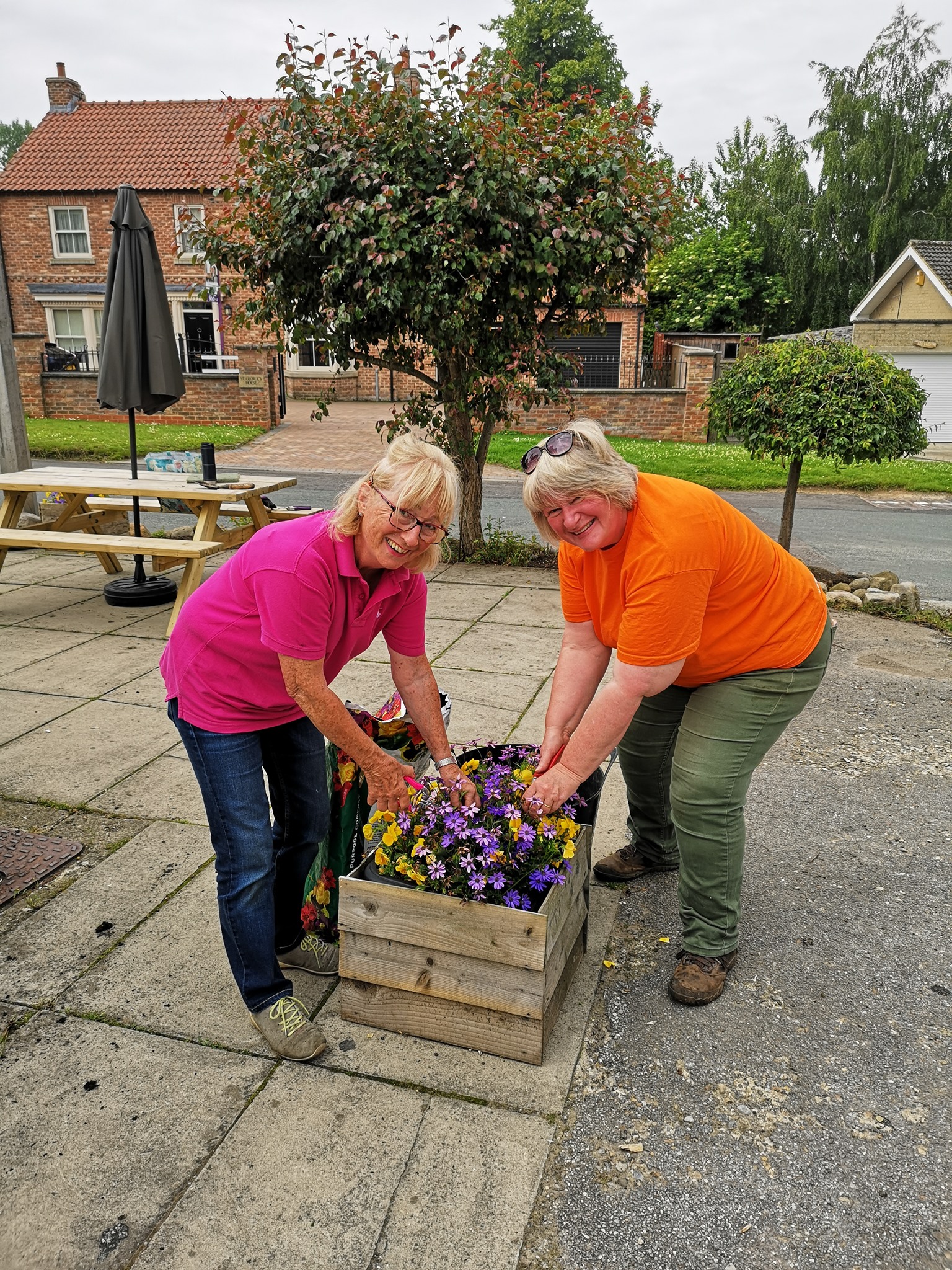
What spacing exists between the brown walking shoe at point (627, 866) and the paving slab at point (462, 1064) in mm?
739

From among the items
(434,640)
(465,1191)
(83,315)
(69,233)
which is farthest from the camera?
(83,315)

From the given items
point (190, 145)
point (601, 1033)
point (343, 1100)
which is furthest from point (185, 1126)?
point (190, 145)

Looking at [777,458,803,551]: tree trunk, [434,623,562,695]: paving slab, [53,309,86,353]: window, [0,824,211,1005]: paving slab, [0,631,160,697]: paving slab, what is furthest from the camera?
[53,309,86,353]: window

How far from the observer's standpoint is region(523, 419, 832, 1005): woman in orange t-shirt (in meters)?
2.29

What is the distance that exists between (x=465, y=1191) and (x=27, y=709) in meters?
3.75

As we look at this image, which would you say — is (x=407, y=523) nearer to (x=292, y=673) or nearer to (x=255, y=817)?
(x=292, y=673)

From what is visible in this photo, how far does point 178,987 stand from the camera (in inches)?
107

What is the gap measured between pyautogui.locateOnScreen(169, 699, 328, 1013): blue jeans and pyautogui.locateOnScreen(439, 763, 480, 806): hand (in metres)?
0.36

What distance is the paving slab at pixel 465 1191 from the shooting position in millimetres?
1910

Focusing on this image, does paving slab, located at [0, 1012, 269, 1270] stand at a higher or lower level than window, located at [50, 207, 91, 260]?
lower

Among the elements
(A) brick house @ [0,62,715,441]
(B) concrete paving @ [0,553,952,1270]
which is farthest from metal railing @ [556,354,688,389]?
(B) concrete paving @ [0,553,952,1270]

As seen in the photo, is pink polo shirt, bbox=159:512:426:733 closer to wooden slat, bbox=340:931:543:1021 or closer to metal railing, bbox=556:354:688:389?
wooden slat, bbox=340:931:543:1021

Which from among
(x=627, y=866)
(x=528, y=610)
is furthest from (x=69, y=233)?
(x=627, y=866)

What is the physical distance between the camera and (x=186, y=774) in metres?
4.14
